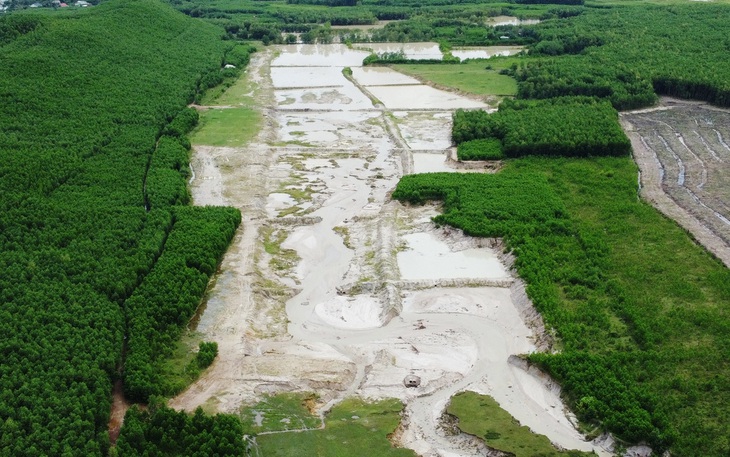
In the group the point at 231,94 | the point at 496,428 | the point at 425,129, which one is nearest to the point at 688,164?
the point at 425,129

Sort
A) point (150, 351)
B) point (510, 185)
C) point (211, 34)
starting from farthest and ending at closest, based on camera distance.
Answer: point (211, 34) < point (510, 185) < point (150, 351)

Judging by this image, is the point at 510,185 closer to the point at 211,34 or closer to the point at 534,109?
the point at 534,109

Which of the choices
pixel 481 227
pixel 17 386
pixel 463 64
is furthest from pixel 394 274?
pixel 463 64

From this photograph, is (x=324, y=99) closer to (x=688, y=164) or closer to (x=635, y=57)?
(x=635, y=57)

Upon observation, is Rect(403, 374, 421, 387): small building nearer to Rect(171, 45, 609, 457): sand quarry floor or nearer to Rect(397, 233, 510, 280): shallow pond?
Rect(171, 45, 609, 457): sand quarry floor

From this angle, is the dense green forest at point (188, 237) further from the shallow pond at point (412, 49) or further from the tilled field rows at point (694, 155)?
Answer: the shallow pond at point (412, 49)
